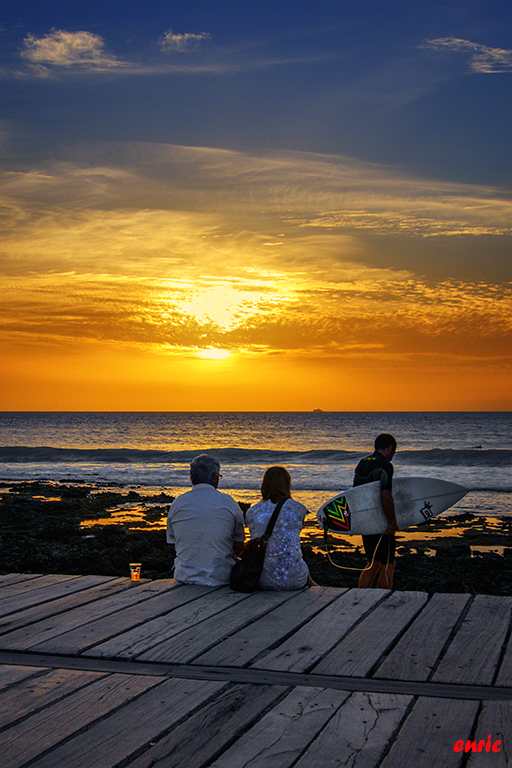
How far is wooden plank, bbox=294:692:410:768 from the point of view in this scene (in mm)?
2348

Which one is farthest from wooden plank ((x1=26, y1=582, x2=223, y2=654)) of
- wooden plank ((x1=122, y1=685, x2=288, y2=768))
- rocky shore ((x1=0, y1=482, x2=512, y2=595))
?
rocky shore ((x1=0, y1=482, x2=512, y2=595))

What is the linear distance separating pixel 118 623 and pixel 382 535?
3.02 m

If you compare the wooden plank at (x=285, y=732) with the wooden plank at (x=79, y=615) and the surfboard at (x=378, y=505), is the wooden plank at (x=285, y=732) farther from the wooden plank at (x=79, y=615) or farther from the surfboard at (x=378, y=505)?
the surfboard at (x=378, y=505)

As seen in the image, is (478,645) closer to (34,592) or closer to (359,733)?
(359,733)

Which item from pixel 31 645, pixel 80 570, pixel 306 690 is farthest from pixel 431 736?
pixel 80 570

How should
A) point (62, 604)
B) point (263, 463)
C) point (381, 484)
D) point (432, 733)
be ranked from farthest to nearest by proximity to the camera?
point (263, 463), point (381, 484), point (62, 604), point (432, 733)

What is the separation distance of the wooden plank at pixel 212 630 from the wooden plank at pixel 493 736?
1536mm

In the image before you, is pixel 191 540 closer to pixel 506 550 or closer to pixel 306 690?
pixel 306 690

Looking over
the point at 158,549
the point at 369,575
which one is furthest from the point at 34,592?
the point at 158,549

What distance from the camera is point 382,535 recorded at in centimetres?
614

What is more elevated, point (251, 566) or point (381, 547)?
point (251, 566)

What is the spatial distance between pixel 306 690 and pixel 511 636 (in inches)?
59.8

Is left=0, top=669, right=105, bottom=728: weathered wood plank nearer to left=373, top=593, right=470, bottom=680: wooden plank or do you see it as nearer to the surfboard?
left=373, top=593, right=470, bottom=680: wooden plank
